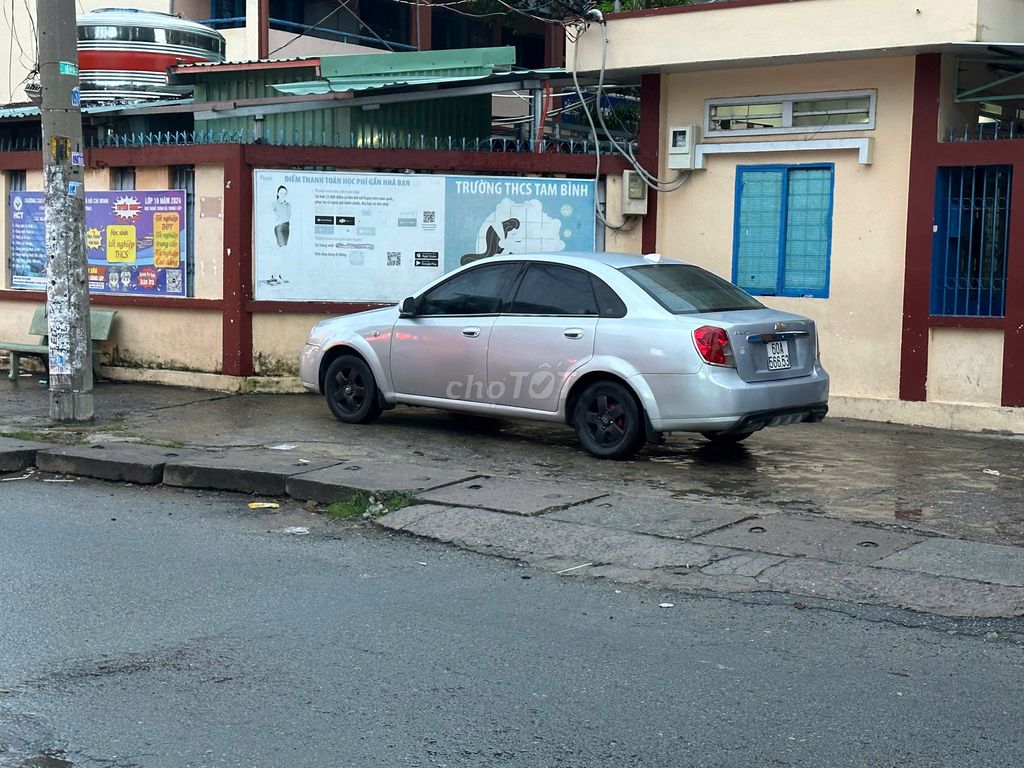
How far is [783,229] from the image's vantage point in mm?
12969

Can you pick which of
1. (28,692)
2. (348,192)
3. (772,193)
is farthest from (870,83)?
(28,692)

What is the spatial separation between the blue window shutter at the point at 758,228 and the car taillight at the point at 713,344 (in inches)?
162

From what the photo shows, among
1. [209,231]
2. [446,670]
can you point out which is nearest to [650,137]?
[209,231]

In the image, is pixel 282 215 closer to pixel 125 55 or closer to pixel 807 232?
pixel 807 232

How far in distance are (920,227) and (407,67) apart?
20.6 feet

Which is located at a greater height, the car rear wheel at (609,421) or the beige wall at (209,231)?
the beige wall at (209,231)

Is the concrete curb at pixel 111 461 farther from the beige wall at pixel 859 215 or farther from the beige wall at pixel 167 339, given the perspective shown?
the beige wall at pixel 859 215

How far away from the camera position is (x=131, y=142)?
14.3 meters

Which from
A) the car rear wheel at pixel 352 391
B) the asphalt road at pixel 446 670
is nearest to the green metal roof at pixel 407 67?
the car rear wheel at pixel 352 391

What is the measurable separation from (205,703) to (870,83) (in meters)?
9.66

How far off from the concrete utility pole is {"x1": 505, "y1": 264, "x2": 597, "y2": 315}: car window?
385 centimetres

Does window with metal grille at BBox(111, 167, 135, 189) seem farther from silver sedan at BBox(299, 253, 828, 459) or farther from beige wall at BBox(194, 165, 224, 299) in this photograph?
silver sedan at BBox(299, 253, 828, 459)

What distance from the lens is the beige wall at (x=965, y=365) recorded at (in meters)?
11.7

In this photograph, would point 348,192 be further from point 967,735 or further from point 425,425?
point 967,735
